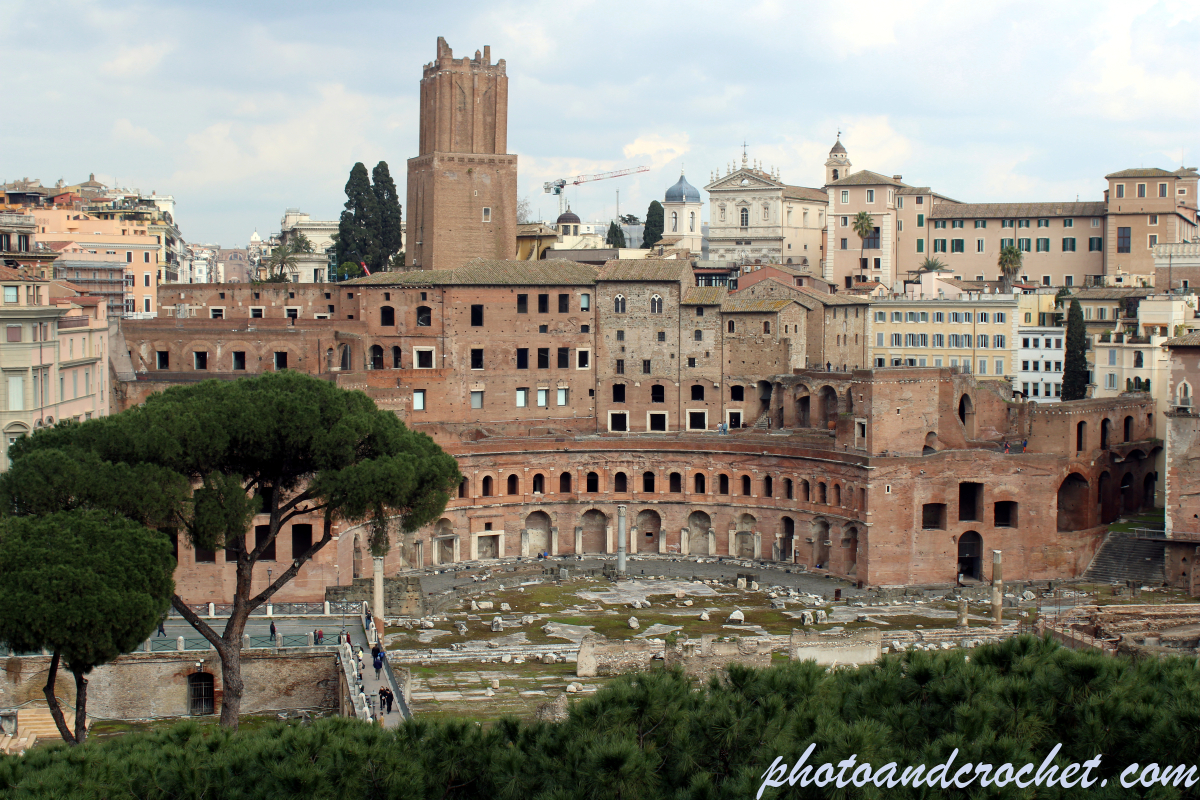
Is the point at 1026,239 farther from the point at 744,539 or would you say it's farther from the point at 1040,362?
the point at 744,539

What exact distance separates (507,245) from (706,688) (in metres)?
45.5

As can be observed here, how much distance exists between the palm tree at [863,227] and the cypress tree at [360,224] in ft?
87.8

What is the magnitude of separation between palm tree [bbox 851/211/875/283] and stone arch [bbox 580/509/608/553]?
28862 millimetres

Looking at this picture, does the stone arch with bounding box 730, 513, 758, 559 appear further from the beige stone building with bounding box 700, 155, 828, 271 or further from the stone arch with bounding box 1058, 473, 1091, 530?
the beige stone building with bounding box 700, 155, 828, 271

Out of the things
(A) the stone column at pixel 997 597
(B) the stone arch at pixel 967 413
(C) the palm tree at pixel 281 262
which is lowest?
(A) the stone column at pixel 997 597

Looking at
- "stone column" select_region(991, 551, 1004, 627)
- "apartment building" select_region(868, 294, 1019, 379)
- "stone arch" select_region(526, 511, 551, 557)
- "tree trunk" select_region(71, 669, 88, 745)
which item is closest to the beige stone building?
"apartment building" select_region(868, 294, 1019, 379)

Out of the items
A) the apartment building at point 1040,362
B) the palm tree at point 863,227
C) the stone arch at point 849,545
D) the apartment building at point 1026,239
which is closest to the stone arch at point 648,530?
the stone arch at point 849,545

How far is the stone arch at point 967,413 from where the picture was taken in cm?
5784

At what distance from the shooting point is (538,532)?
56.9m

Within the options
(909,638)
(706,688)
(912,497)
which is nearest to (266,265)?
(912,497)

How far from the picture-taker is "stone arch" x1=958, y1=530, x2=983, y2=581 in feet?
170

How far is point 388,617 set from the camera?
44938 millimetres

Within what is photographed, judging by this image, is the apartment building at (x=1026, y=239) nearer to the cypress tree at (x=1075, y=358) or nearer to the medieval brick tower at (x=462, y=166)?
A: the cypress tree at (x=1075, y=358)

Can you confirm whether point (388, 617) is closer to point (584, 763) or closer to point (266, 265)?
point (584, 763)
